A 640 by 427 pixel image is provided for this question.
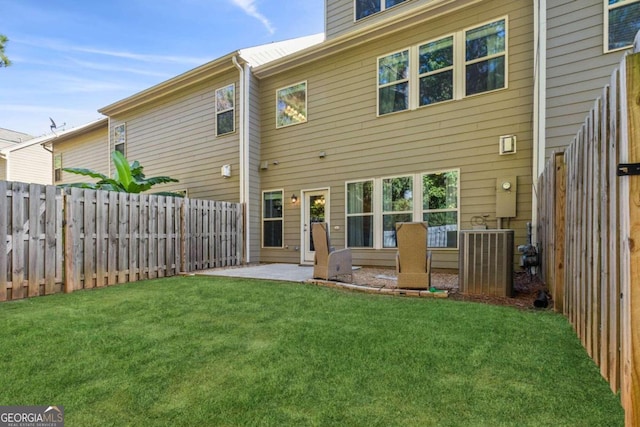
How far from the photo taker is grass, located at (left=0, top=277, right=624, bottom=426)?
5.46ft

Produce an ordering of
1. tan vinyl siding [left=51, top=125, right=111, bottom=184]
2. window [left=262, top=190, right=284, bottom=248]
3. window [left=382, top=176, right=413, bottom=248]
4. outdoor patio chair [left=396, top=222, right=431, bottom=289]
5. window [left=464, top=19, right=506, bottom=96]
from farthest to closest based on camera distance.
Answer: tan vinyl siding [left=51, top=125, right=111, bottom=184], window [left=262, top=190, right=284, bottom=248], window [left=382, top=176, right=413, bottom=248], window [left=464, top=19, right=506, bottom=96], outdoor patio chair [left=396, top=222, right=431, bottom=289]

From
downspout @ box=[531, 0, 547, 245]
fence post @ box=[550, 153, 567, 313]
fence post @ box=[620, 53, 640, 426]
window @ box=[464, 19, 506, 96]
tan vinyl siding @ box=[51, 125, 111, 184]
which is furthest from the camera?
tan vinyl siding @ box=[51, 125, 111, 184]

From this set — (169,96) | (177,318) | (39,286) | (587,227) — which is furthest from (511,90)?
(169,96)

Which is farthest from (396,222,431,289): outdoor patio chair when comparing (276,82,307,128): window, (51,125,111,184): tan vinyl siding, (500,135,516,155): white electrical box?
(51,125,111,184): tan vinyl siding

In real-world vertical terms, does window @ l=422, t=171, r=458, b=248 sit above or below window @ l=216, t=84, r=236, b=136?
below

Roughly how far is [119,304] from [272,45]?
29.1 feet

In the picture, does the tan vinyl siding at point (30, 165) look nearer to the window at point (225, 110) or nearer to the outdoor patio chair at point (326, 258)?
the window at point (225, 110)

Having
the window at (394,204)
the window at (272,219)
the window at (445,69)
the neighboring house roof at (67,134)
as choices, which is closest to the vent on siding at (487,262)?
the window at (394,204)

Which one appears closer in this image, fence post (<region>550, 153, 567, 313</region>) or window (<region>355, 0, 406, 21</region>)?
fence post (<region>550, 153, 567, 313</region>)

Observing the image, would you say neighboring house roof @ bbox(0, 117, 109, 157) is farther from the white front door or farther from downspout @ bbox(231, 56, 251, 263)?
the white front door

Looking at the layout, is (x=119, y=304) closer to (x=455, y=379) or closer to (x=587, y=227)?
(x=455, y=379)

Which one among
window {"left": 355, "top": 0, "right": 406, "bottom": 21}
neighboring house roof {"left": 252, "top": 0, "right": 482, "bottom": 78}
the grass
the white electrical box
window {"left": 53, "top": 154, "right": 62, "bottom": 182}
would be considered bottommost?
the grass

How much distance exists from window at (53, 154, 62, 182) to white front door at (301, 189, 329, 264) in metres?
13.9

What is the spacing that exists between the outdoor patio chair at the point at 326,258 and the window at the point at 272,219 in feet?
11.6
